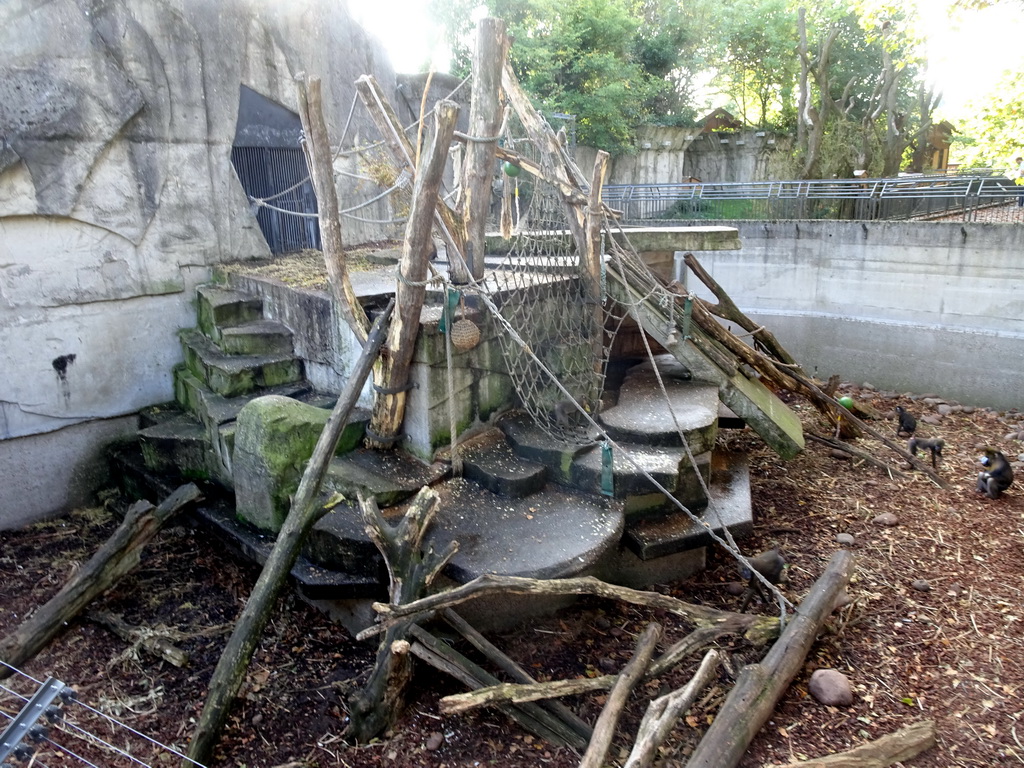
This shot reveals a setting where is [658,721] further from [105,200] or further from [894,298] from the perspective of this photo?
[894,298]

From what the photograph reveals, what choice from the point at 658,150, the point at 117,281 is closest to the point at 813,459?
the point at 117,281

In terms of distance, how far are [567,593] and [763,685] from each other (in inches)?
39.3

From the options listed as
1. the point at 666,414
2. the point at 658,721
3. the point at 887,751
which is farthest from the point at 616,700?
the point at 666,414

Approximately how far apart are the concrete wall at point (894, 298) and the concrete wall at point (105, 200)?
699 centimetres

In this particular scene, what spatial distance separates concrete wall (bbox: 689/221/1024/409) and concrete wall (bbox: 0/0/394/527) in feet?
22.9

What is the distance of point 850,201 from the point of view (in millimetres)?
13031

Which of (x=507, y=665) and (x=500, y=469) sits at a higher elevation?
(x=500, y=469)

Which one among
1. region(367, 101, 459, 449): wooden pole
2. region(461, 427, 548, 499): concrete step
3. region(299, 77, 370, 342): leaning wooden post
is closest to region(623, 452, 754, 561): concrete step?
region(461, 427, 548, 499): concrete step

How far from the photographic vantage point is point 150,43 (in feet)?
21.1

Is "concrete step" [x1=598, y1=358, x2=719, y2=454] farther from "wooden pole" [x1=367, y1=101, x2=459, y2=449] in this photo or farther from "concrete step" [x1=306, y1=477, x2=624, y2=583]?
"wooden pole" [x1=367, y1=101, x2=459, y2=449]

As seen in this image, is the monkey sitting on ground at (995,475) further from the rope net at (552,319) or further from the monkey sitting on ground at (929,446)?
the rope net at (552,319)

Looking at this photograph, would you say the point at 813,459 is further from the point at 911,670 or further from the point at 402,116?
the point at 402,116

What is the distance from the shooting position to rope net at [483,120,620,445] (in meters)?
5.04

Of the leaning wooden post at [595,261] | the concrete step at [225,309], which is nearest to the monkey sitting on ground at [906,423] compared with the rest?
the leaning wooden post at [595,261]
